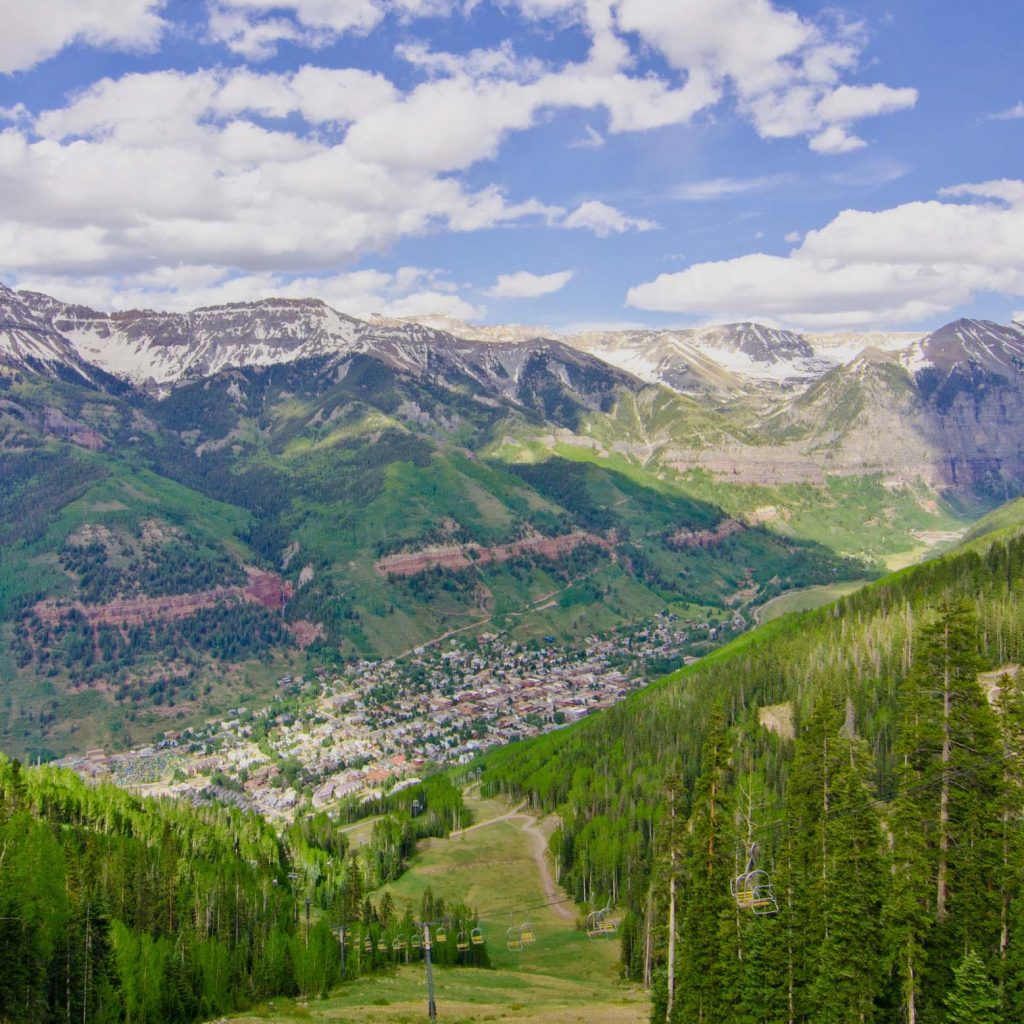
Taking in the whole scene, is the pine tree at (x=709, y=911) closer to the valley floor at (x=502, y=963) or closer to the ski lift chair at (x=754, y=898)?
the ski lift chair at (x=754, y=898)

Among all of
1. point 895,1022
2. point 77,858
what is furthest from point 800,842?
point 77,858

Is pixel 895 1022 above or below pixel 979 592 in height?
below

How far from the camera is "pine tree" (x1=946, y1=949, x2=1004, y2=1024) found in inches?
1769

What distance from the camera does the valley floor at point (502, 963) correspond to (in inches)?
2963

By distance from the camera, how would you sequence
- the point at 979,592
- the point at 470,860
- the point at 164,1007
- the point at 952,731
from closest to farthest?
the point at 952,731 → the point at 164,1007 → the point at 470,860 → the point at 979,592

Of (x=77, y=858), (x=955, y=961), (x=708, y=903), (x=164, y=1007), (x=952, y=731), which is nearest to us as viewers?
(x=955, y=961)

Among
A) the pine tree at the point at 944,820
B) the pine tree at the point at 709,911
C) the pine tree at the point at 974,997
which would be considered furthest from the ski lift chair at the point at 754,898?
the pine tree at the point at 974,997

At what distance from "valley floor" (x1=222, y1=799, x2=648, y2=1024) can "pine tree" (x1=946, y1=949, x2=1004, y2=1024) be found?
109 ft

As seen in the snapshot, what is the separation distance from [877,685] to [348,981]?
8658cm

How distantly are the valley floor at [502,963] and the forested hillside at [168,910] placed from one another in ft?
13.9

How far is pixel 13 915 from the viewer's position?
68.5 meters

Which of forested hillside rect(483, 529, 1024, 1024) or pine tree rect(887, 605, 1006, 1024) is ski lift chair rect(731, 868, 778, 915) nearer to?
forested hillside rect(483, 529, 1024, 1024)

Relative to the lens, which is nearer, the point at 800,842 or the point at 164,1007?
the point at 800,842

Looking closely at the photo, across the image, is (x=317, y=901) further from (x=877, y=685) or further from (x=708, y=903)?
(x=877, y=685)
